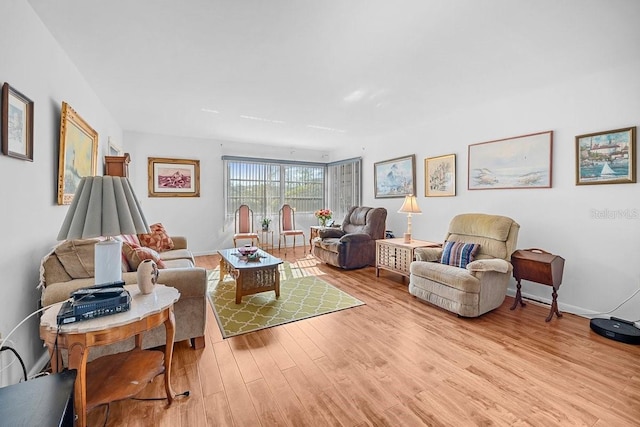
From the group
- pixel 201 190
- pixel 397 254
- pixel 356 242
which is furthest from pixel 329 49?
pixel 201 190

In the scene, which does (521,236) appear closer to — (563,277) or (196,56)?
(563,277)

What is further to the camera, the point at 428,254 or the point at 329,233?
the point at 329,233

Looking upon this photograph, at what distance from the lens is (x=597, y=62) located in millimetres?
2559

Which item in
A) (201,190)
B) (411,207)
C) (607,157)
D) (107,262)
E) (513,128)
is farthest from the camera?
(201,190)

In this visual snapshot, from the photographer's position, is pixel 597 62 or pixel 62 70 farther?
pixel 597 62

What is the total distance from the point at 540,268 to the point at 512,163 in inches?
53.4

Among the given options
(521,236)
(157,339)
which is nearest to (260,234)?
(157,339)

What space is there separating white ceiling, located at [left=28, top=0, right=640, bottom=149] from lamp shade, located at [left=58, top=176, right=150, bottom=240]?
1226mm

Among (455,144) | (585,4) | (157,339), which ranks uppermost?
(585,4)

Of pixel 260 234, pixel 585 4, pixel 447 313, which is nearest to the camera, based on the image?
Result: pixel 585 4

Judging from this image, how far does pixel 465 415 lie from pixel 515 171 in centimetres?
295

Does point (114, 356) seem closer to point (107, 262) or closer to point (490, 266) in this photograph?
point (107, 262)

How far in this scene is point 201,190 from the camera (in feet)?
19.1

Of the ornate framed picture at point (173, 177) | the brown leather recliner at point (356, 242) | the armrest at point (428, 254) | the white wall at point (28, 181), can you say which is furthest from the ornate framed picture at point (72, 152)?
the armrest at point (428, 254)
